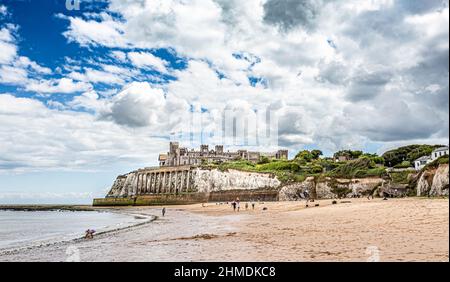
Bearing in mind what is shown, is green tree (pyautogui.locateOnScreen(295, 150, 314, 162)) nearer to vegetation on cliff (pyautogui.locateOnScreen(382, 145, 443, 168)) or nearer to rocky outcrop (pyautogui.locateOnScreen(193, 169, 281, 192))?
vegetation on cliff (pyautogui.locateOnScreen(382, 145, 443, 168))

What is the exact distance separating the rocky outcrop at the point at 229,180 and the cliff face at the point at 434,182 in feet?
100

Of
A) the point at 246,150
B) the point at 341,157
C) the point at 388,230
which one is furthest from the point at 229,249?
the point at 246,150

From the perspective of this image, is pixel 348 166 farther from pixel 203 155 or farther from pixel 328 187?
pixel 203 155

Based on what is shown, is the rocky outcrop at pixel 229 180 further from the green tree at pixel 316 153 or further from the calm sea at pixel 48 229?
the green tree at pixel 316 153

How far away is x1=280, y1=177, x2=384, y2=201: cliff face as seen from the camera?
57906mm

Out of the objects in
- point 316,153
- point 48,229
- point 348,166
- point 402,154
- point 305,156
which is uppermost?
point 316,153

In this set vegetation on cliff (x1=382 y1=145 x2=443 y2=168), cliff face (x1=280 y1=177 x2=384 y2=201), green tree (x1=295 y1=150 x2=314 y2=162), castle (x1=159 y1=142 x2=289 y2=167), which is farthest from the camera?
castle (x1=159 y1=142 x2=289 y2=167)

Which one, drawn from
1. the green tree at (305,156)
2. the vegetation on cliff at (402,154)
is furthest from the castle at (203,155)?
the vegetation on cliff at (402,154)

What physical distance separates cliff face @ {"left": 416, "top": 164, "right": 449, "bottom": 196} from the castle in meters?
80.2

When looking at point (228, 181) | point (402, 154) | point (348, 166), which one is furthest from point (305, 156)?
point (348, 166)

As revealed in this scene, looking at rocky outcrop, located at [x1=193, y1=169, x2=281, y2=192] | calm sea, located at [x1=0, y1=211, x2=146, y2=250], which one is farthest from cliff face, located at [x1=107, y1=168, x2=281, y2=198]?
calm sea, located at [x1=0, y1=211, x2=146, y2=250]

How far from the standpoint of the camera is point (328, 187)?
60938mm

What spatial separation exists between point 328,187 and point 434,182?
825 inches

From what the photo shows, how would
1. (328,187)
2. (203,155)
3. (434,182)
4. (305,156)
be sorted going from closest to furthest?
1. (434,182)
2. (328,187)
3. (305,156)
4. (203,155)
